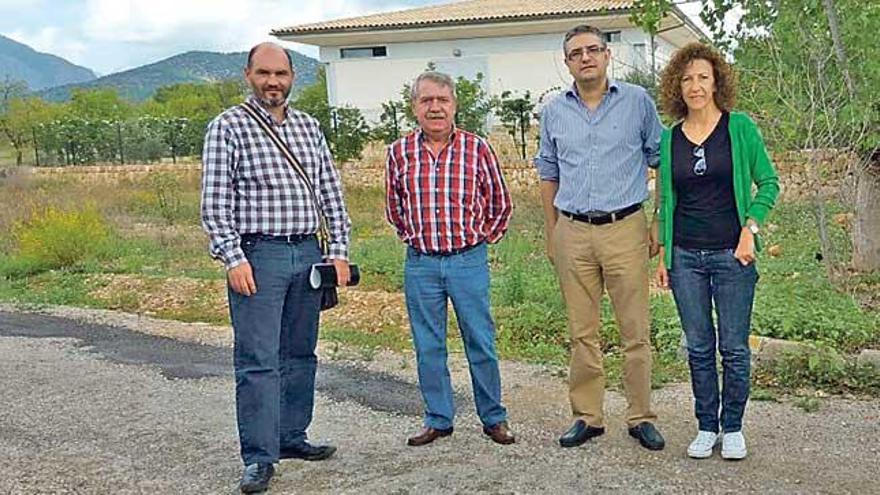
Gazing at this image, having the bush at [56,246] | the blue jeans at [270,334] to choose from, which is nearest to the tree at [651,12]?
the blue jeans at [270,334]

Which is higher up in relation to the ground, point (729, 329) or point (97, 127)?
point (97, 127)

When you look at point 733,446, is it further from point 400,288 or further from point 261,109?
point 400,288

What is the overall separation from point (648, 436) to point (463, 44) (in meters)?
25.0

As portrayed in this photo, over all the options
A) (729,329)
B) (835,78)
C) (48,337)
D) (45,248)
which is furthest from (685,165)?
(45,248)

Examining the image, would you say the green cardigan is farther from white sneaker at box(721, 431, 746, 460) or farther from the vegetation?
the vegetation

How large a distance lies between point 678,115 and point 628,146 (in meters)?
0.26

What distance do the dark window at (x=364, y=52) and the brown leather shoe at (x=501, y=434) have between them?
83.9 ft

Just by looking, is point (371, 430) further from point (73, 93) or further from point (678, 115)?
point (73, 93)

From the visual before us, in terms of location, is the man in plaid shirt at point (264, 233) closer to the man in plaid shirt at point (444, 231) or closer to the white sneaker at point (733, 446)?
the man in plaid shirt at point (444, 231)

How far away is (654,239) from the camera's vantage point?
4711 millimetres

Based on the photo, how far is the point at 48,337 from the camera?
8727 millimetres

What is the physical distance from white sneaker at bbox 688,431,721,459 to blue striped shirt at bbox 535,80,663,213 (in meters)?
1.14

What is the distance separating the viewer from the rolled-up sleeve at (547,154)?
479cm

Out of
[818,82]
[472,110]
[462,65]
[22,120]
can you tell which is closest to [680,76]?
[818,82]
